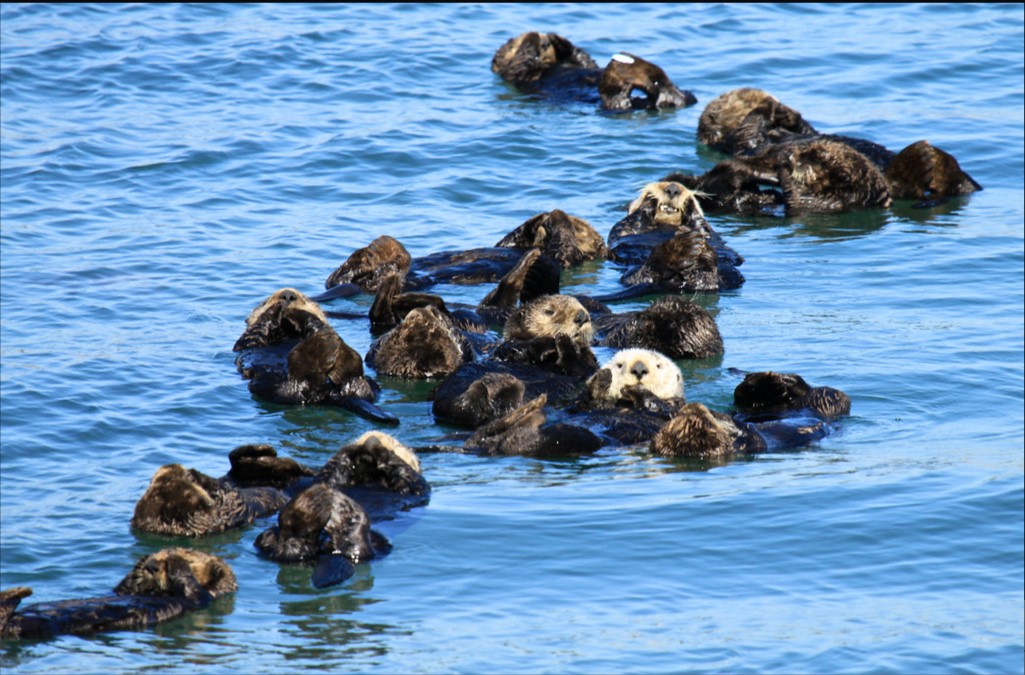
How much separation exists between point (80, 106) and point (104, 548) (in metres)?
10.2

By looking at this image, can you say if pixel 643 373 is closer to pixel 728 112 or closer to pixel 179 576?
pixel 179 576

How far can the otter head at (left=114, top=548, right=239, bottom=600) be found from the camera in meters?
5.36

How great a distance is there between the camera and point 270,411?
780 centimetres

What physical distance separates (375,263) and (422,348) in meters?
1.91

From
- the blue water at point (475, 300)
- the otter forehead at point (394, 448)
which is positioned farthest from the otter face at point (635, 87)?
the otter forehead at point (394, 448)

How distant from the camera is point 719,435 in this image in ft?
22.6

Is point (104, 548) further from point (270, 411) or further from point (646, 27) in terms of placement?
point (646, 27)

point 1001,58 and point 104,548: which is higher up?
point 1001,58

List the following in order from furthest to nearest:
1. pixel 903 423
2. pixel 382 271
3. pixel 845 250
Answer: pixel 845 250 → pixel 382 271 → pixel 903 423

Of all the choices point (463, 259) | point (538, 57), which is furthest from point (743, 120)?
point (463, 259)

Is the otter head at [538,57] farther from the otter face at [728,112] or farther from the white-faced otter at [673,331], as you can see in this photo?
the white-faced otter at [673,331]

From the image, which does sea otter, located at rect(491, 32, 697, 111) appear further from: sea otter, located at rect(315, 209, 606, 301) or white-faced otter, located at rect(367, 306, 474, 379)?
white-faced otter, located at rect(367, 306, 474, 379)

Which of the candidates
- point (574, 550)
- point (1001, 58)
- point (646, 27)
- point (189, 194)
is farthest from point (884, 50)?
point (574, 550)

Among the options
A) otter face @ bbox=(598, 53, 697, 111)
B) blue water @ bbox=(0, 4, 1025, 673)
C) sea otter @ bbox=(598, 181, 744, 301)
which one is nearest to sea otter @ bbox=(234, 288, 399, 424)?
blue water @ bbox=(0, 4, 1025, 673)
